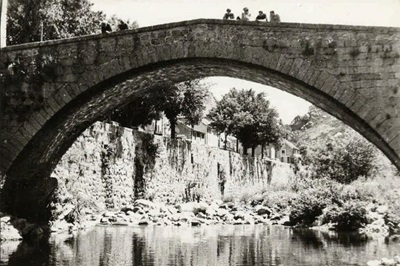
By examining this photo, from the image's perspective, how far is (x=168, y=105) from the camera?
31531 mm

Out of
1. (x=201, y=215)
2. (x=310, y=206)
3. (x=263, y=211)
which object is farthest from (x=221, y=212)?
(x=310, y=206)

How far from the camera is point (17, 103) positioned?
1424cm

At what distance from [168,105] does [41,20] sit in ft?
33.8

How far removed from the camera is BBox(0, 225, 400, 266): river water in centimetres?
1191

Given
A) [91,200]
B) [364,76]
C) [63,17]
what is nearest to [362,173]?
[91,200]

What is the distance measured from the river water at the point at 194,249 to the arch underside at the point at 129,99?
2.38m

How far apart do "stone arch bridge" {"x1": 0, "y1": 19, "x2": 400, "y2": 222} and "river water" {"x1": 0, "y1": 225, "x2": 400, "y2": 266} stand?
261 cm

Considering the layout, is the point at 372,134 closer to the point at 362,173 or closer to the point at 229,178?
the point at 362,173

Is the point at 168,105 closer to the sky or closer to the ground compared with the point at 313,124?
closer to the ground

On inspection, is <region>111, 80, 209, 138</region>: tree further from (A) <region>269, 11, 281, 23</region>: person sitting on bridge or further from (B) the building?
(B) the building

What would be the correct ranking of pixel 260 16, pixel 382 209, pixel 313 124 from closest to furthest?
pixel 260 16 → pixel 382 209 → pixel 313 124

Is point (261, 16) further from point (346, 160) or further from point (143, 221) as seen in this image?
point (346, 160)

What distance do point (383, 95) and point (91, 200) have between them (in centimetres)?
1405

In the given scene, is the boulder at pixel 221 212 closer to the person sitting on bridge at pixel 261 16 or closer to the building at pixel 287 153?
the person sitting on bridge at pixel 261 16
